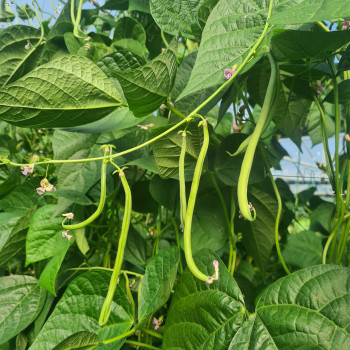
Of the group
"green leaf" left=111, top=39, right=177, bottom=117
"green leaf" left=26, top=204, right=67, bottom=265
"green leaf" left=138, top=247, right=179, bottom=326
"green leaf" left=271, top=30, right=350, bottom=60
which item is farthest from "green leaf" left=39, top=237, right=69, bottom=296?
"green leaf" left=271, top=30, right=350, bottom=60

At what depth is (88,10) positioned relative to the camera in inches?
29.3

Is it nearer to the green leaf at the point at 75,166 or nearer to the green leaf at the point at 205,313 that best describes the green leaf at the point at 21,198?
the green leaf at the point at 75,166

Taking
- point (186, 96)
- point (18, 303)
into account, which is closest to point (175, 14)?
point (186, 96)

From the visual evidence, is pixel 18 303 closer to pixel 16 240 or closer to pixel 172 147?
pixel 16 240

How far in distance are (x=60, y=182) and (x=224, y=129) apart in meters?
0.27

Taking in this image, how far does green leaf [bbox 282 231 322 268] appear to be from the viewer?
576 millimetres

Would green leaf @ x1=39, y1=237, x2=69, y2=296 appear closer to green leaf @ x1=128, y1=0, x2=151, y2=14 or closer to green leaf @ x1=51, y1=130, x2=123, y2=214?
green leaf @ x1=51, y1=130, x2=123, y2=214

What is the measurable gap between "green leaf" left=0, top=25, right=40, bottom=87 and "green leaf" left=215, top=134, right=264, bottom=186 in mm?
373

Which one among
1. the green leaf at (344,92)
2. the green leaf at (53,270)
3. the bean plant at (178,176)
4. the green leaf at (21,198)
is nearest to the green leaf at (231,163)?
the bean plant at (178,176)

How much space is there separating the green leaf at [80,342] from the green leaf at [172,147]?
0.17 metres

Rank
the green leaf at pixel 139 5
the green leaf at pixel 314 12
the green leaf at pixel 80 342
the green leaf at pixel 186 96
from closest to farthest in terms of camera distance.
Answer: the green leaf at pixel 314 12, the green leaf at pixel 80 342, the green leaf at pixel 186 96, the green leaf at pixel 139 5

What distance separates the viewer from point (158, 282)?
406mm

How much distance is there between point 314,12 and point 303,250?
0.41m

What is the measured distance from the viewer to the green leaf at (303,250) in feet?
1.89
